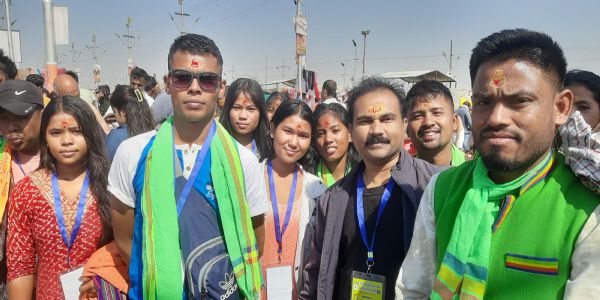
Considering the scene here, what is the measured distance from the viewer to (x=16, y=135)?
2725 mm

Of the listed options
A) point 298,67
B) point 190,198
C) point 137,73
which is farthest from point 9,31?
point 190,198

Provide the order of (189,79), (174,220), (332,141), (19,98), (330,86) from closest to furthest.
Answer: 1. (174,220)
2. (189,79)
3. (19,98)
4. (332,141)
5. (330,86)

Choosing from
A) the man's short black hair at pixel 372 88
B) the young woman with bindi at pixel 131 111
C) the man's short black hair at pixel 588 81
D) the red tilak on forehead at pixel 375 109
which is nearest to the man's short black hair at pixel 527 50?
the red tilak on forehead at pixel 375 109

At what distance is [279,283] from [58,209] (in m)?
1.58

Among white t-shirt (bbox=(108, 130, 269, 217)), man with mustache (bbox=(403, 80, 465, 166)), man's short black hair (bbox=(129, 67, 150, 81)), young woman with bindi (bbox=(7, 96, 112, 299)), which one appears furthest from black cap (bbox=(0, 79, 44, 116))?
man's short black hair (bbox=(129, 67, 150, 81))

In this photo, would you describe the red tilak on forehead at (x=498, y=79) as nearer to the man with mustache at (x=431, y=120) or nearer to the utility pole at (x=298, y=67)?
the man with mustache at (x=431, y=120)

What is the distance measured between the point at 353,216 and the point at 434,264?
0.76 meters

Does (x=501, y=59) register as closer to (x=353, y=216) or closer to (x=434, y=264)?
(x=434, y=264)

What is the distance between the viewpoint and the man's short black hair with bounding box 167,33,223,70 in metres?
2.30

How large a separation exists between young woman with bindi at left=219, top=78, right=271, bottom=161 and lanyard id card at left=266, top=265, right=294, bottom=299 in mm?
1090

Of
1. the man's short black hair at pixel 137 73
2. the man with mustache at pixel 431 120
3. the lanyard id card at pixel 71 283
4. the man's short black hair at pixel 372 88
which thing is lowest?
the lanyard id card at pixel 71 283

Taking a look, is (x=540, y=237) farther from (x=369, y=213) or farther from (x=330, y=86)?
(x=330, y=86)

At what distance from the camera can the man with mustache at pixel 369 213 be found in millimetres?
2068

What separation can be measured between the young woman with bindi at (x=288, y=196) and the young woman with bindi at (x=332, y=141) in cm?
12
